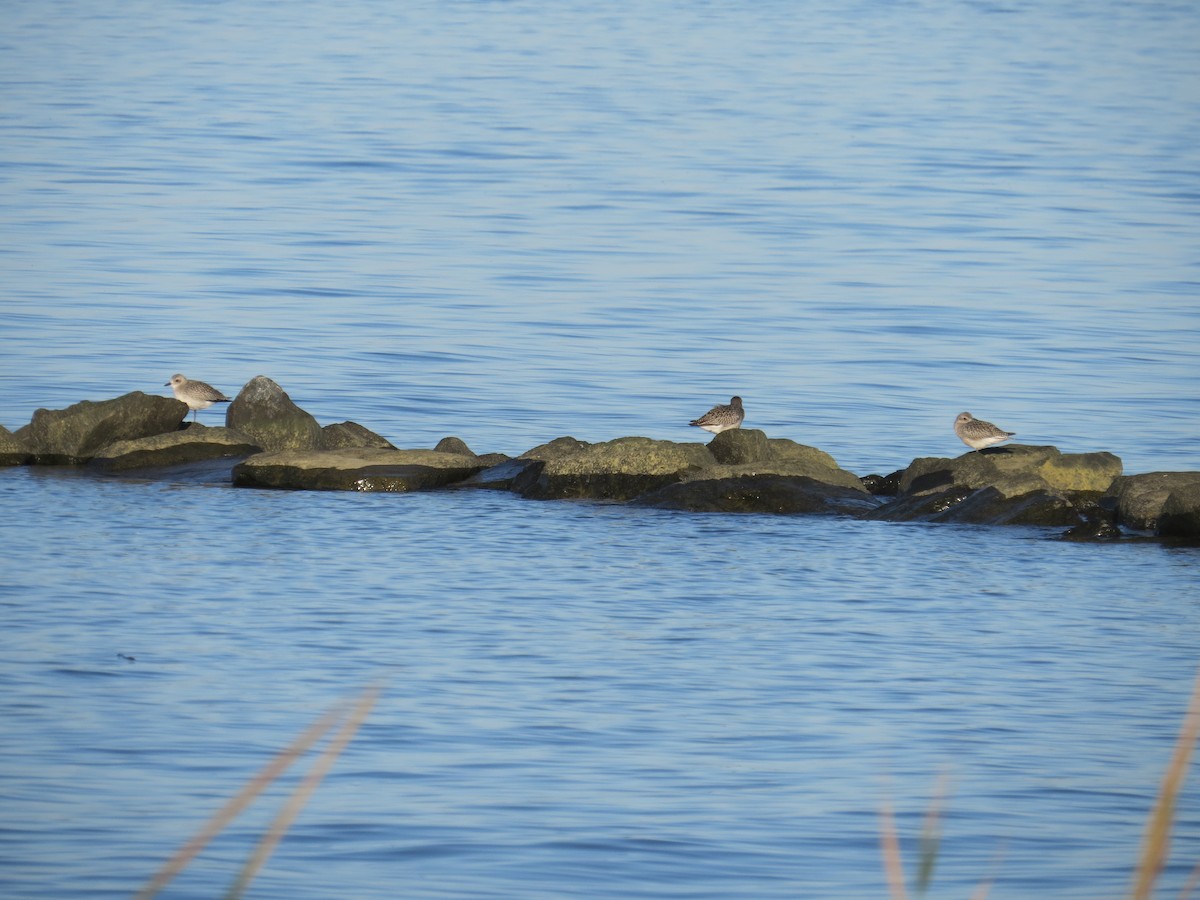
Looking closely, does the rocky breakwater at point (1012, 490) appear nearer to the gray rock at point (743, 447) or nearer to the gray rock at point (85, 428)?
the gray rock at point (743, 447)

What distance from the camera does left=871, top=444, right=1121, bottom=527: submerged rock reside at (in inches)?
696

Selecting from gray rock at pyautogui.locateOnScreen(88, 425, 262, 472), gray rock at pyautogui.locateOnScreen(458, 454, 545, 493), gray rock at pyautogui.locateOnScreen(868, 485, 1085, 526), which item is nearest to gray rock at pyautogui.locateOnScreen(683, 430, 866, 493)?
gray rock at pyautogui.locateOnScreen(868, 485, 1085, 526)

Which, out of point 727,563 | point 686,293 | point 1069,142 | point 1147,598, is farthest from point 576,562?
point 1069,142

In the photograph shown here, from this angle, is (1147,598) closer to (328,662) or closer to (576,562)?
(576,562)

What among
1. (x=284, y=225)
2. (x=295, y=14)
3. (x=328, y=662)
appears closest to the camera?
(x=328, y=662)

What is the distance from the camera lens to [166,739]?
11266mm

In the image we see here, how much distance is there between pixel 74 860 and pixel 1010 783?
4500 millimetres

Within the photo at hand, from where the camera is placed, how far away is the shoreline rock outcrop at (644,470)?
17672mm

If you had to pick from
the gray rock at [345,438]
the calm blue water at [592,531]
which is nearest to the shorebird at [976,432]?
the calm blue water at [592,531]

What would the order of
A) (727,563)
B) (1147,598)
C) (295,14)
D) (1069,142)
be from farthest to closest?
(295,14), (1069,142), (727,563), (1147,598)

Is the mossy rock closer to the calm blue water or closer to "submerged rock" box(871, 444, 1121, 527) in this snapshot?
"submerged rock" box(871, 444, 1121, 527)

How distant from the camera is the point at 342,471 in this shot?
1881 centimetres

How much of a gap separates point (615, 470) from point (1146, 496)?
4.28 meters

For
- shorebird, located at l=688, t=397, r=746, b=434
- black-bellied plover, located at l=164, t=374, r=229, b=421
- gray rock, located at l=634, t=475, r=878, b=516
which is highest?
black-bellied plover, located at l=164, t=374, r=229, b=421
